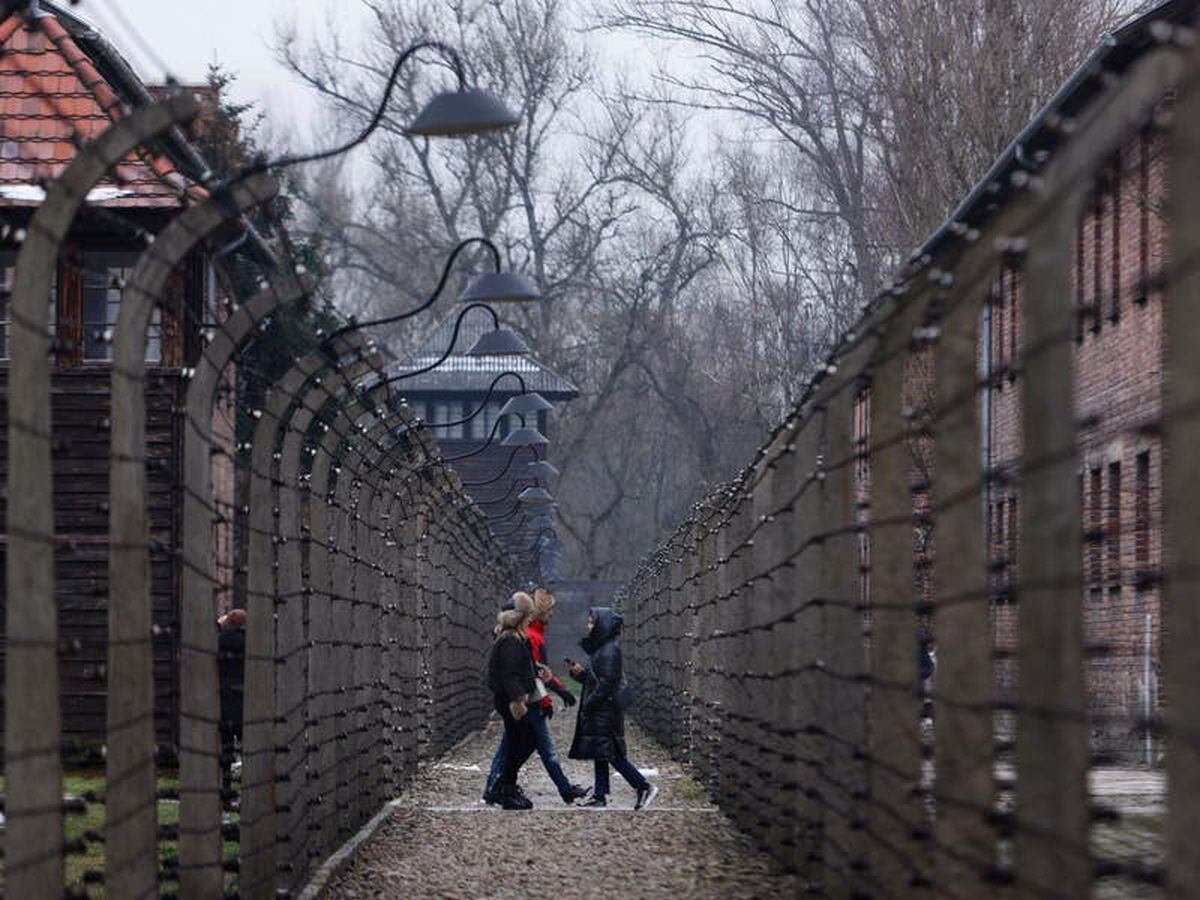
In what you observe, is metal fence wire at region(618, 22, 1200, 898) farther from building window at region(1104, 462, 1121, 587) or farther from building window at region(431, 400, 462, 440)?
building window at region(431, 400, 462, 440)

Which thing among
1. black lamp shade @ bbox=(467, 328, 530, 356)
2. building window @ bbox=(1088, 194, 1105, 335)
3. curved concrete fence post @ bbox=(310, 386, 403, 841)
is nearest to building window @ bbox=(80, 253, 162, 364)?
black lamp shade @ bbox=(467, 328, 530, 356)

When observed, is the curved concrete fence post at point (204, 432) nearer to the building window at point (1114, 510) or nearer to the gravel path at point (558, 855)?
the gravel path at point (558, 855)

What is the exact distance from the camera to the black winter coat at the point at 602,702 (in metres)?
19.6

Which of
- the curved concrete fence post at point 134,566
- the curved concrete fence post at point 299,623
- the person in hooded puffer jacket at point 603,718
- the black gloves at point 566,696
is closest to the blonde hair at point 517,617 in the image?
the person in hooded puffer jacket at point 603,718

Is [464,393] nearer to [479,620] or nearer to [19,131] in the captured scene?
[479,620]

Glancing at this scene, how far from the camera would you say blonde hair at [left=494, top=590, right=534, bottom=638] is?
19219 millimetres

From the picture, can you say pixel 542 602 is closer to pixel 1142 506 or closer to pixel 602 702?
pixel 602 702

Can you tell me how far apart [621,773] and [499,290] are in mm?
3456

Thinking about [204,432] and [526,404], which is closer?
[204,432]

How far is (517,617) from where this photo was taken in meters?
19.3

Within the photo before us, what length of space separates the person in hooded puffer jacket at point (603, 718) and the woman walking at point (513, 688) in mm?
496

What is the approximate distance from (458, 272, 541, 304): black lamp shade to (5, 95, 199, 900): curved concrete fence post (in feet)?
41.2

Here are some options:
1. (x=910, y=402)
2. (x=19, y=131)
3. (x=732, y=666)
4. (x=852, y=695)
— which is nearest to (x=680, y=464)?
(x=910, y=402)

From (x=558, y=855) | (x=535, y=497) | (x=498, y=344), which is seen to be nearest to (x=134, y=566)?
(x=558, y=855)
